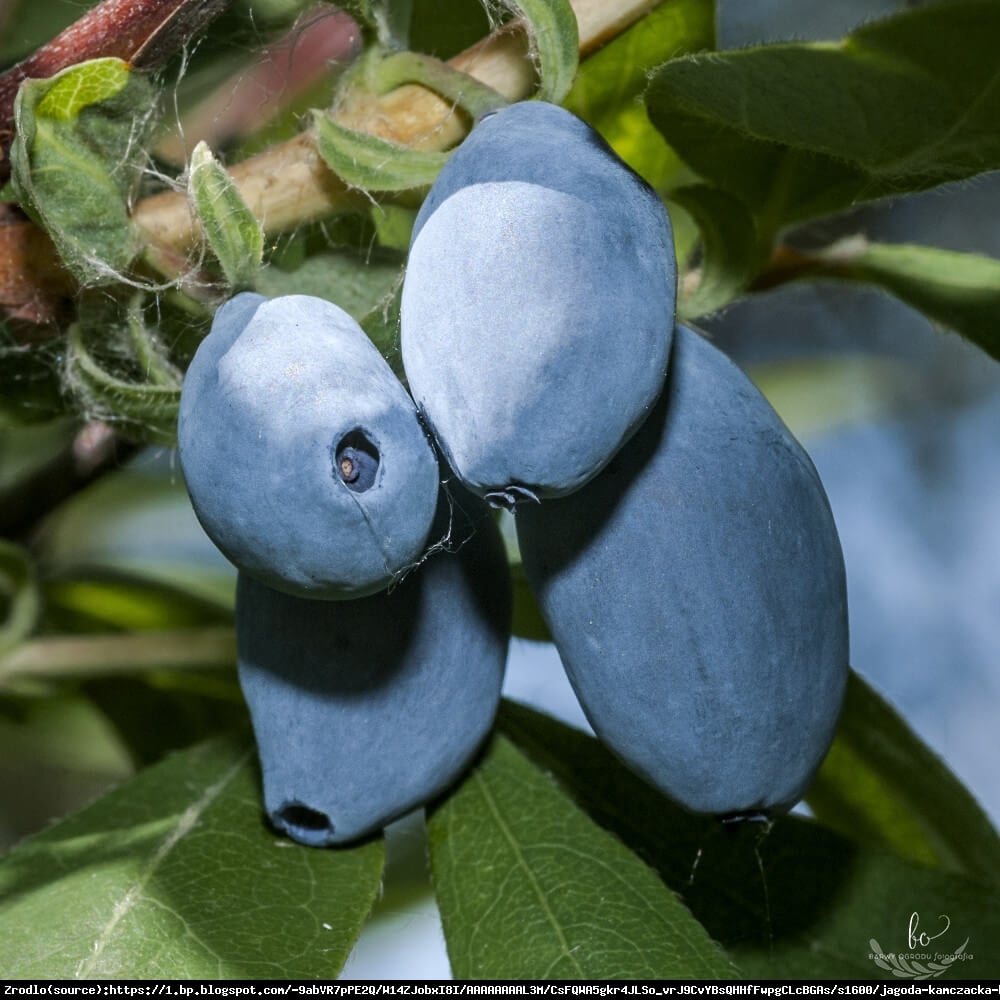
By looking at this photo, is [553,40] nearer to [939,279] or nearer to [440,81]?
[440,81]

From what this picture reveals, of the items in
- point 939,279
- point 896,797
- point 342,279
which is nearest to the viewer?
point 342,279

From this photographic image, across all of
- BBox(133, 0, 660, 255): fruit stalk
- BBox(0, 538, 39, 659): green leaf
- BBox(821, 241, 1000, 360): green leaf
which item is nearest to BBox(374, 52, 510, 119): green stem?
BBox(133, 0, 660, 255): fruit stalk

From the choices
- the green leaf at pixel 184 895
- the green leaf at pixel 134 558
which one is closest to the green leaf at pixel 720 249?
the green leaf at pixel 184 895

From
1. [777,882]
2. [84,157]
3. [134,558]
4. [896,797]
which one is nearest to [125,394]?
[84,157]

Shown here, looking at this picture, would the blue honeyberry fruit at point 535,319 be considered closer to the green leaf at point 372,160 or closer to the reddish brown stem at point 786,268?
the green leaf at point 372,160

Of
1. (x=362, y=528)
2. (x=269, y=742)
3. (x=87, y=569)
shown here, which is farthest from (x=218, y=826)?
(x=87, y=569)
